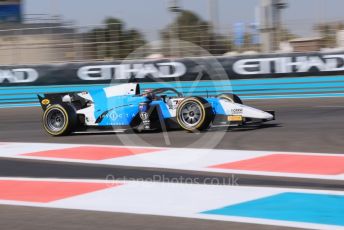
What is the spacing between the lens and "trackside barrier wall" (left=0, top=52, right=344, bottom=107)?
15.6 metres

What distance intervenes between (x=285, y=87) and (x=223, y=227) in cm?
1190

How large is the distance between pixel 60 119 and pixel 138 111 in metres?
1.51

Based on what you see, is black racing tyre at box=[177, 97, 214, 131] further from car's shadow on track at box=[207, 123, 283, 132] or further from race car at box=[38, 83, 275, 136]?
car's shadow on track at box=[207, 123, 283, 132]

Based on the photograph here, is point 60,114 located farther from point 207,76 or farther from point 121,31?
point 121,31

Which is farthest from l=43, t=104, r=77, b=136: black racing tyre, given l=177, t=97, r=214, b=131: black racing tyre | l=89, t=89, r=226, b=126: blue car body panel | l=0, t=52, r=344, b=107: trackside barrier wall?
l=0, t=52, r=344, b=107: trackside barrier wall

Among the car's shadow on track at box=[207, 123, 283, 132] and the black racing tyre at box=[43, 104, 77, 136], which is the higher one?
the black racing tyre at box=[43, 104, 77, 136]

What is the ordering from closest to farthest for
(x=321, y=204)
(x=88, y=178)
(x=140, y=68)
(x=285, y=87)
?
(x=321, y=204)
(x=88, y=178)
(x=285, y=87)
(x=140, y=68)

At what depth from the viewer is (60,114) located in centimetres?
1005

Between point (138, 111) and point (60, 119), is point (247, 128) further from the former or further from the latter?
point (60, 119)

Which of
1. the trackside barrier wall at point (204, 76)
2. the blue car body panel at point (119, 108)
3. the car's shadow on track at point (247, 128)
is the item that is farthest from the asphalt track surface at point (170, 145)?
the trackside barrier wall at point (204, 76)

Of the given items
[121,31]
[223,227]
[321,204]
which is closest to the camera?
[223,227]

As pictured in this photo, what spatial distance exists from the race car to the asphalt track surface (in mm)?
188

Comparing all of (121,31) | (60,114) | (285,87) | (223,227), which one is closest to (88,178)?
(223,227)

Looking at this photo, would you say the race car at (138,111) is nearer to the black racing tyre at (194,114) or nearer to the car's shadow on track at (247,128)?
the black racing tyre at (194,114)
